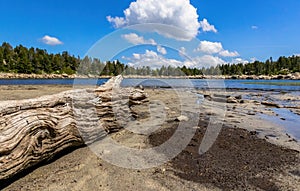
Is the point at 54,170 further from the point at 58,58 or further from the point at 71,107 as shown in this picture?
the point at 58,58

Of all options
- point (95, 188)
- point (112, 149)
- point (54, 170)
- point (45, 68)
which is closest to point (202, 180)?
point (95, 188)

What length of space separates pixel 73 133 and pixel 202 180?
3.42 meters

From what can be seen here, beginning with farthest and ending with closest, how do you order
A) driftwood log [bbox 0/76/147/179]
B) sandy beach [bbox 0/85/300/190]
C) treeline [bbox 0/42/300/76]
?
treeline [bbox 0/42/300/76], sandy beach [bbox 0/85/300/190], driftwood log [bbox 0/76/147/179]

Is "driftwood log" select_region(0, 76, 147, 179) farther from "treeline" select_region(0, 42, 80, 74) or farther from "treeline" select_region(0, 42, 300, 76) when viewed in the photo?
"treeline" select_region(0, 42, 80, 74)

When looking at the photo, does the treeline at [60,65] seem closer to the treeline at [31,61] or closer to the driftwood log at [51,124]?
the treeline at [31,61]

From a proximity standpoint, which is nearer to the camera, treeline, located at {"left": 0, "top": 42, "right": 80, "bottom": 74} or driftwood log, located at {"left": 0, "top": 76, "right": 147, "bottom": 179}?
driftwood log, located at {"left": 0, "top": 76, "right": 147, "bottom": 179}

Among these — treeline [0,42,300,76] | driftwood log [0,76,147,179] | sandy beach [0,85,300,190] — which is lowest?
sandy beach [0,85,300,190]

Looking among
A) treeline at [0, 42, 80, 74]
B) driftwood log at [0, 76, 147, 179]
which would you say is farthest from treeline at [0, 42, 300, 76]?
driftwood log at [0, 76, 147, 179]

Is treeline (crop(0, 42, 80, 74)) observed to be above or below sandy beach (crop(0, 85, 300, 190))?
above

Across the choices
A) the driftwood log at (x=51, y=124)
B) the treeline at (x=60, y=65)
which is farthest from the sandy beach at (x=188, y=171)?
the treeline at (x=60, y=65)

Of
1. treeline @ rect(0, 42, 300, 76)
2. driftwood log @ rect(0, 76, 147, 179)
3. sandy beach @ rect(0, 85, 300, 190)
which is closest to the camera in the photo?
driftwood log @ rect(0, 76, 147, 179)

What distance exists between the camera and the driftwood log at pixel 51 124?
3802 millimetres

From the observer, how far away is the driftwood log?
3.80 m

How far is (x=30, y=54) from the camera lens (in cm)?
11288
